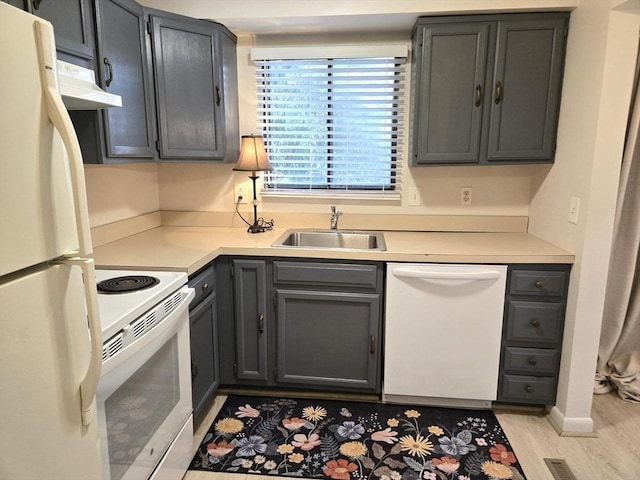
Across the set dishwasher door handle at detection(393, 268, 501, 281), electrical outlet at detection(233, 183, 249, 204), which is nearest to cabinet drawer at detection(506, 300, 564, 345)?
dishwasher door handle at detection(393, 268, 501, 281)

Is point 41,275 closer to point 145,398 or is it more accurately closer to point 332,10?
point 145,398

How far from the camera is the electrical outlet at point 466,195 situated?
8.72ft

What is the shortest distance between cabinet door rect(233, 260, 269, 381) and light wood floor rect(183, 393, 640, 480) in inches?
10.9

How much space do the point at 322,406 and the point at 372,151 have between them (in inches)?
61.6

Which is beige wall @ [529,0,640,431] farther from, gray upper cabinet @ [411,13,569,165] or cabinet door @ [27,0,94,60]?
cabinet door @ [27,0,94,60]

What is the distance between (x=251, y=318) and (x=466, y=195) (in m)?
1.53

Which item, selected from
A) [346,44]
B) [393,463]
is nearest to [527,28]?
[346,44]

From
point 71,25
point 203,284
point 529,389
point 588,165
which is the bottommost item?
point 529,389

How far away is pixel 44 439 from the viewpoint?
81 cm

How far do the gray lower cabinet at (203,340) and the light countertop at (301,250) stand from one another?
124mm

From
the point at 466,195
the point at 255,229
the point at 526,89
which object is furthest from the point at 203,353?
the point at 526,89

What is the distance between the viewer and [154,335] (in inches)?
54.4

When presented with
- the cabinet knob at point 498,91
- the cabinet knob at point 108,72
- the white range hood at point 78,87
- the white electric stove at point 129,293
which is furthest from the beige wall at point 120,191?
the cabinet knob at point 498,91

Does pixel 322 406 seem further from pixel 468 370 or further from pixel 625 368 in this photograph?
pixel 625 368
